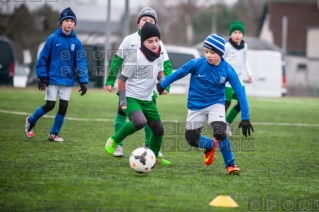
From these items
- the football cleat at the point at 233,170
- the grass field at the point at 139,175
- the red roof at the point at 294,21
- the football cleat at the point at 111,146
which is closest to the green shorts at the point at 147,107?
the football cleat at the point at 111,146

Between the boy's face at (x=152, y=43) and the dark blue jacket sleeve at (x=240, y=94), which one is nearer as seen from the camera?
the dark blue jacket sleeve at (x=240, y=94)

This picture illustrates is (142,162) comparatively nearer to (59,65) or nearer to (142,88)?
(142,88)

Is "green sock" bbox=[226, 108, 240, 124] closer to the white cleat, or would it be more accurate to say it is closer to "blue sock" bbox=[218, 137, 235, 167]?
the white cleat

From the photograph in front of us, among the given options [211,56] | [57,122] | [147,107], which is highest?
[211,56]

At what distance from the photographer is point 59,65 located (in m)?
10.1

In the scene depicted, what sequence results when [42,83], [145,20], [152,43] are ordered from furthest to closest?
1. [42,83]
2. [145,20]
3. [152,43]

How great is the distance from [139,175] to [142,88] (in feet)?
4.37

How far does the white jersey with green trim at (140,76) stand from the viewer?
317 inches

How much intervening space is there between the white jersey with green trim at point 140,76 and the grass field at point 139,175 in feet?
3.08

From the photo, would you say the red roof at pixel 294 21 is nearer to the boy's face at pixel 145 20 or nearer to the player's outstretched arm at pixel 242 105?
the boy's face at pixel 145 20

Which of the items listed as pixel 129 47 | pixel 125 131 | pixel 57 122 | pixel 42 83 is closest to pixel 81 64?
pixel 42 83

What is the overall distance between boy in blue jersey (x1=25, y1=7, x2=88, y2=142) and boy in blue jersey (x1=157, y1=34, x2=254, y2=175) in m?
2.79

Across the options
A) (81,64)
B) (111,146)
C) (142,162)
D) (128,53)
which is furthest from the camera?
(81,64)

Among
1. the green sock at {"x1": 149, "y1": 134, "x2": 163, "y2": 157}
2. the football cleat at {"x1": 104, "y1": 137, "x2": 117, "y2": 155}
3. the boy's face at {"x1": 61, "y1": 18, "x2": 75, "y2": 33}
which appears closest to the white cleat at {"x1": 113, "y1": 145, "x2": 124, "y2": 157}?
the football cleat at {"x1": 104, "y1": 137, "x2": 117, "y2": 155}
